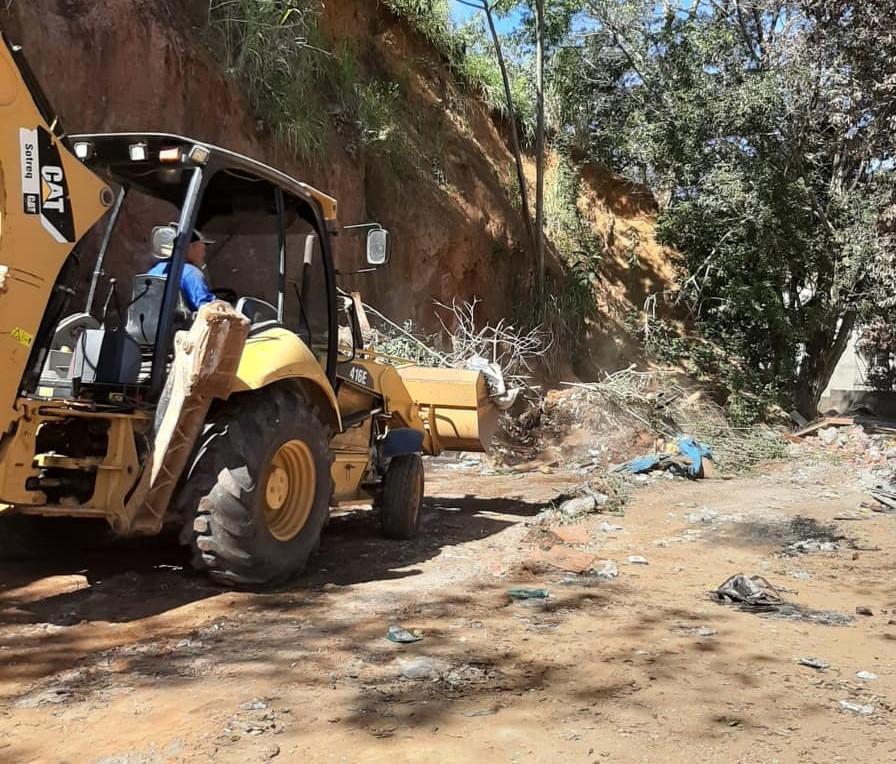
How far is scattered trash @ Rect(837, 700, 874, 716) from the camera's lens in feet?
11.4

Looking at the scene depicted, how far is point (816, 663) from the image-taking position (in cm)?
405

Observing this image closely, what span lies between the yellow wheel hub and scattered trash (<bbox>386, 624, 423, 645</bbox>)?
113 cm

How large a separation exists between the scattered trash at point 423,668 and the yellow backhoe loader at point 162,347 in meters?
1.35

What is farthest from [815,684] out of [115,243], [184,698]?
[115,243]

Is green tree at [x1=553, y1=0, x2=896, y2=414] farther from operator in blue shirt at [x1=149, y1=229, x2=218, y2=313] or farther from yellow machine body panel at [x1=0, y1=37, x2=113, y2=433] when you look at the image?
yellow machine body panel at [x1=0, y1=37, x2=113, y2=433]

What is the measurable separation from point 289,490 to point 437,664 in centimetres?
189

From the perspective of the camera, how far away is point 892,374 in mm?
29922

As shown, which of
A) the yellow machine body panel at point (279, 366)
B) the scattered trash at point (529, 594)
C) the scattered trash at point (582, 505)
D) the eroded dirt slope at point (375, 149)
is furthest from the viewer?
the eroded dirt slope at point (375, 149)

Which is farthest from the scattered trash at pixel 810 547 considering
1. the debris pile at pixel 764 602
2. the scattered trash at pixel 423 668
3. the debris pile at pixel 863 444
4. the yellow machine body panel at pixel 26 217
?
the yellow machine body panel at pixel 26 217

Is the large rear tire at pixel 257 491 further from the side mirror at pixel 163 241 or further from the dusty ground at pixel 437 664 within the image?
the side mirror at pixel 163 241

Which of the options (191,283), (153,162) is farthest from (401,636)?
(153,162)

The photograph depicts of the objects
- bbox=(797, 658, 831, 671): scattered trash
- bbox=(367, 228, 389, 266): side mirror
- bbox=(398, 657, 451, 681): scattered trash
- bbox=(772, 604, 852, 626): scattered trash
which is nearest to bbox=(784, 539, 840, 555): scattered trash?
bbox=(772, 604, 852, 626): scattered trash

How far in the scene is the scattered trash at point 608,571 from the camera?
598 cm

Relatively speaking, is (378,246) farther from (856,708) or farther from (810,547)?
(810,547)
